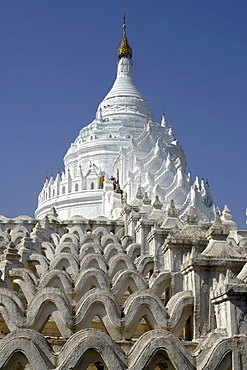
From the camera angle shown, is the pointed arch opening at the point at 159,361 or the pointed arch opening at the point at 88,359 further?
the pointed arch opening at the point at 159,361

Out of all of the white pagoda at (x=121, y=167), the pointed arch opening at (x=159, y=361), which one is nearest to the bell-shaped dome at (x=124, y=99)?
the white pagoda at (x=121, y=167)

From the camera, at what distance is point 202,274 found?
12.6 metres

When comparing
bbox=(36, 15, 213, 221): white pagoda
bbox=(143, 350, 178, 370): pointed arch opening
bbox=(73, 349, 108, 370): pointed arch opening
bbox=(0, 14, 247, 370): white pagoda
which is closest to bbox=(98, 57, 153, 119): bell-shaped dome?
bbox=(36, 15, 213, 221): white pagoda

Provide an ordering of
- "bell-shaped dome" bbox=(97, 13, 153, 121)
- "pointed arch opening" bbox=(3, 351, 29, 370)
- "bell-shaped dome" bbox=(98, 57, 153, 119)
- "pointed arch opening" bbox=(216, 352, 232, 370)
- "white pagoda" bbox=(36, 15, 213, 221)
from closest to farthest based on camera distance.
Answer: "pointed arch opening" bbox=(3, 351, 29, 370), "pointed arch opening" bbox=(216, 352, 232, 370), "white pagoda" bbox=(36, 15, 213, 221), "bell-shaped dome" bbox=(97, 13, 153, 121), "bell-shaped dome" bbox=(98, 57, 153, 119)

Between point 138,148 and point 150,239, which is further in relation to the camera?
point 138,148

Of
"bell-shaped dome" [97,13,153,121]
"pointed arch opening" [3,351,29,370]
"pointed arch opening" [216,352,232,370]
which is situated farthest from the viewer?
"bell-shaped dome" [97,13,153,121]

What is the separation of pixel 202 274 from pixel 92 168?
129ft

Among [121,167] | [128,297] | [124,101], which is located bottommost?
[128,297]

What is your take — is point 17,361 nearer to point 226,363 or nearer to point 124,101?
point 226,363

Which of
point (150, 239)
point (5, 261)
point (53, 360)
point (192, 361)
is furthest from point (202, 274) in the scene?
point (150, 239)

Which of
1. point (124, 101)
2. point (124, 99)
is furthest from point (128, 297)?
point (124, 99)

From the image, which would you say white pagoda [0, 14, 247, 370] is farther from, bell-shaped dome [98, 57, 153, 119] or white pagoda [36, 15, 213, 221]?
bell-shaped dome [98, 57, 153, 119]

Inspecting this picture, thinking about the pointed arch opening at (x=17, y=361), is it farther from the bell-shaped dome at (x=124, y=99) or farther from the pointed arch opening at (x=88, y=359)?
the bell-shaped dome at (x=124, y=99)

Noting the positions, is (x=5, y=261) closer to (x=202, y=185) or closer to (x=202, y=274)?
(x=202, y=274)
